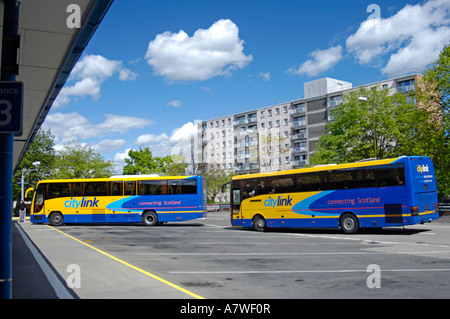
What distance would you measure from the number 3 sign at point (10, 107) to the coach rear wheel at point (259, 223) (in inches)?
752

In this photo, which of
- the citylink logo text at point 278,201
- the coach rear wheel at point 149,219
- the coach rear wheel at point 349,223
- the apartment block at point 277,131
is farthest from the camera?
the apartment block at point 277,131

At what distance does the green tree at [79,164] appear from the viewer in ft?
203

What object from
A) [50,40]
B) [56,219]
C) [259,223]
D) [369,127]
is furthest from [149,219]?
[369,127]

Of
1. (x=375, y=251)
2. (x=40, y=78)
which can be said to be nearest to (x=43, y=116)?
(x=40, y=78)

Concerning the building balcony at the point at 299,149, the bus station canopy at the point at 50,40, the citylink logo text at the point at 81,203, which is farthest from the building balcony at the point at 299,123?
the bus station canopy at the point at 50,40

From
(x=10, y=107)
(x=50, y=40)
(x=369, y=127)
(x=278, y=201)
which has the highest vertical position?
(x=369, y=127)

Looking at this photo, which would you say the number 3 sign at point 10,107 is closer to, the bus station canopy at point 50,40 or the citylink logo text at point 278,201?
the bus station canopy at point 50,40

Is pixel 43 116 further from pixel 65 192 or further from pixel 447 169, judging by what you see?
pixel 447 169

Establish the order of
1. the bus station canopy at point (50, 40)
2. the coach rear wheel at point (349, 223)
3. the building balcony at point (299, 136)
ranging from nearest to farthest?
the bus station canopy at point (50, 40) → the coach rear wheel at point (349, 223) → the building balcony at point (299, 136)

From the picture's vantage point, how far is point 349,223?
19.5m

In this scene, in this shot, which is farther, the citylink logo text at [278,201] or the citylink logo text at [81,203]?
the citylink logo text at [81,203]

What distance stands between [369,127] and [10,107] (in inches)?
1767

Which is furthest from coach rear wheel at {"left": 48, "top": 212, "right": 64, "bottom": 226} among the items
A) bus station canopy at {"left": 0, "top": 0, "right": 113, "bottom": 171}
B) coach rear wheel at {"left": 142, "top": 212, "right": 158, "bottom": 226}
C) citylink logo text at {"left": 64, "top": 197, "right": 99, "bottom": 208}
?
bus station canopy at {"left": 0, "top": 0, "right": 113, "bottom": 171}

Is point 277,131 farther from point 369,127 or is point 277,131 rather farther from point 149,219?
point 149,219
